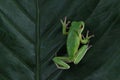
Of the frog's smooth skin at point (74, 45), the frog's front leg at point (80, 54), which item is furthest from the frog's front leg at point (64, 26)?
the frog's front leg at point (80, 54)

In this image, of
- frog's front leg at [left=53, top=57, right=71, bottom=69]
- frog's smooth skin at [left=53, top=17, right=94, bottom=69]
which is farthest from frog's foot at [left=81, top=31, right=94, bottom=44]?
frog's front leg at [left=53, top=57, right=71, bottom=69]

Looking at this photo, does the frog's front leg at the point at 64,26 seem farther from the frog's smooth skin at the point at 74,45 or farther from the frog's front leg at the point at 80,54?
the frog's front leg at the point at 80,54

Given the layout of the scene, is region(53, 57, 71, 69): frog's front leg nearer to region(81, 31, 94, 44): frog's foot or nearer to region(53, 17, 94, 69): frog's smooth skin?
region(53, 17, 94, 69): frog's smooth skin

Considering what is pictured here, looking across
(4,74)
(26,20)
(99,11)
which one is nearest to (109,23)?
(99,11)

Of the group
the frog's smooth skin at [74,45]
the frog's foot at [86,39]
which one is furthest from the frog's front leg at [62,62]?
the frog's foot at [86,39]

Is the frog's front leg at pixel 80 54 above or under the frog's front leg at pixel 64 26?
under

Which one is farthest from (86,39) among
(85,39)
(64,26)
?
(64,26)

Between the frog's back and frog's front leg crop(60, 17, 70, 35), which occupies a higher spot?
frog's front leg crop(60, 17, 70, 35)

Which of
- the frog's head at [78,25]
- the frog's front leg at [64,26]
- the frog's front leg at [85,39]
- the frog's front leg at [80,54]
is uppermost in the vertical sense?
the frog's front leg at [64,26]
